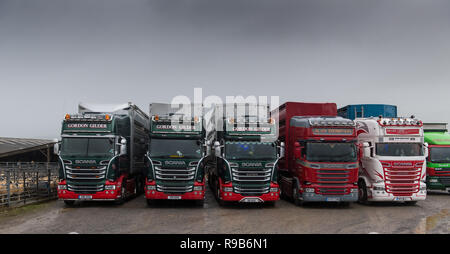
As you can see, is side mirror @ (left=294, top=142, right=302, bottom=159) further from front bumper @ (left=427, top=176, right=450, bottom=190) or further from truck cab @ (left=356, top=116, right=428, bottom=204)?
front bumper @ (left=427, top=176, right=450, bottom=190)

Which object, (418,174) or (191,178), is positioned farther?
(418,174)

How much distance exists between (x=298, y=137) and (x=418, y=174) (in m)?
5.33

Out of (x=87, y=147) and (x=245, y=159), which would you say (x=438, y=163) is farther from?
(x=87, y=147)

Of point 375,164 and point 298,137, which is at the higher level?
point 298,137

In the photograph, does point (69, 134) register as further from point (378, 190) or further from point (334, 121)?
point (378, 190)

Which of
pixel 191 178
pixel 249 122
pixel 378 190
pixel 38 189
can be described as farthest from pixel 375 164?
pixel 38 189

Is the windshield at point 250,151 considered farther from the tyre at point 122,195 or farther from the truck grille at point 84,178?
the truck grille at point 84,178

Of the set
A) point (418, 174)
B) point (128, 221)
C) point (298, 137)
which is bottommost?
point (128, 221)

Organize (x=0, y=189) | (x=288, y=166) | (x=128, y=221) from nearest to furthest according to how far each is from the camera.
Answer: (x=128, y=221) < (x=0, y=189) < (x=288, y=166)

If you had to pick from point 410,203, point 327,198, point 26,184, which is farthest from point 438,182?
point 26,184

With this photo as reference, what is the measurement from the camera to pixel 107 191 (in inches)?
593

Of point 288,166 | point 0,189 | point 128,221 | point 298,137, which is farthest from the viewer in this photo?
point 288,166

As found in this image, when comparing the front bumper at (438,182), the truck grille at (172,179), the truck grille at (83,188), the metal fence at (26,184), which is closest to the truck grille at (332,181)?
the truck grille at (172,179)

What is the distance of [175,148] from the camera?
1525cm
